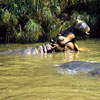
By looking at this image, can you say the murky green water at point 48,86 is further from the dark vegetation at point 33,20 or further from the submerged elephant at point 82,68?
the dark vegetation at point 33,20

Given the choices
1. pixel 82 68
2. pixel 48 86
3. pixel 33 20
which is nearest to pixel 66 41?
pixel 82 68

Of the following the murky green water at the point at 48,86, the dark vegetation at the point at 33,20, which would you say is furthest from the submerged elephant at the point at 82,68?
the dark vegetation at the point at 33,20

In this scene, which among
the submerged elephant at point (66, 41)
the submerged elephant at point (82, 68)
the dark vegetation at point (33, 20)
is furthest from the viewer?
the dark vegetation at point (33, 20)

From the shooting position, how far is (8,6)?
11805 mm

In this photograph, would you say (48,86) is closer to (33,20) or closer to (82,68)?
(82,68)

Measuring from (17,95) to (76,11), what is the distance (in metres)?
10.8

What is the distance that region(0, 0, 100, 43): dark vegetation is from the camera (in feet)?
37.7

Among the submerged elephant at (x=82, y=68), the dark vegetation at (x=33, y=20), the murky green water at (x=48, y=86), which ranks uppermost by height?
the dark vegetation at (x=33, y=20)

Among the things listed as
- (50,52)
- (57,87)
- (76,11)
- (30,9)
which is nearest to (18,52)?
(50,52)

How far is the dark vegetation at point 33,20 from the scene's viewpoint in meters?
11.5

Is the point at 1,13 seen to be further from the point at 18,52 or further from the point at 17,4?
the point at 18,52

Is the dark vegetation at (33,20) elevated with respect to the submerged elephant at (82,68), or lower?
elevated

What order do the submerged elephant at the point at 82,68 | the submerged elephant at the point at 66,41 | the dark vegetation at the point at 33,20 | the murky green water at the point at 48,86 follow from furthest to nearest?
the dark vegetation at the point at 33,20 < the submerged elephant at the point at 66,41 < the submerged elephant at the point at 82,68 < the murky green water at the point at 48,86

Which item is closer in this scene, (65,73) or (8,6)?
(65,73)
